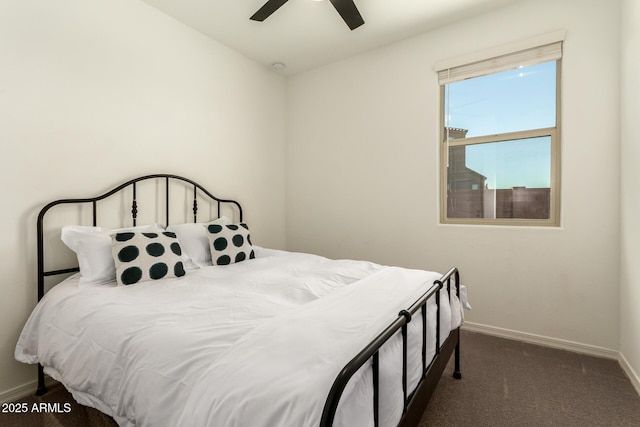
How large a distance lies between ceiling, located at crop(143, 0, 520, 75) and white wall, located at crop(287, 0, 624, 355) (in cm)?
17

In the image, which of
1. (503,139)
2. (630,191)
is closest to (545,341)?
(630,191)

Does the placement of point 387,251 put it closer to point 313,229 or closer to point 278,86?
point 313,229

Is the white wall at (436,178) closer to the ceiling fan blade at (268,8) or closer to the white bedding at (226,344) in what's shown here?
the white bedding at (226,344)

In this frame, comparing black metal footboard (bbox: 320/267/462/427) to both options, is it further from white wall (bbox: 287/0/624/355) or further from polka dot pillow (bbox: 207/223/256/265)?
polka dot pillow (bbox: 207/223/256/265)

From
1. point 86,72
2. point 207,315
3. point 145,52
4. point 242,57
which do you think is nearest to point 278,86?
point 242,57

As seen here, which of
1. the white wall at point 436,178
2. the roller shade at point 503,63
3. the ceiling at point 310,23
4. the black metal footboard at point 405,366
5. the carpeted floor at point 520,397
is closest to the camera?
the black metal footboard at point 405,366

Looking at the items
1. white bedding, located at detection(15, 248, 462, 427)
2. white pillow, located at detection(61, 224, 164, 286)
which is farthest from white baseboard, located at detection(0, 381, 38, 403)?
white pillow, located at detection(61, 224, 164, 286)

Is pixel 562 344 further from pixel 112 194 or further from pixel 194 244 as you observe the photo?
pixel 112 194

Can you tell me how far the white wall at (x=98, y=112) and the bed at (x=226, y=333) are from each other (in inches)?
6.0

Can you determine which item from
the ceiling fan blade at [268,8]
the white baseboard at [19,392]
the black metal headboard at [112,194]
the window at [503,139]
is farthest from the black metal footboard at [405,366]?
the white baseboard at [19,392]

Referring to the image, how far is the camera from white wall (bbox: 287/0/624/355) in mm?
2283

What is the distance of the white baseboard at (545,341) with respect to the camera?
90.4 inches

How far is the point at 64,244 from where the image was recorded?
6.79ft

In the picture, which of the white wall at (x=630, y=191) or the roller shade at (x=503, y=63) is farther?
the roller shade at (x=503, y=63)
